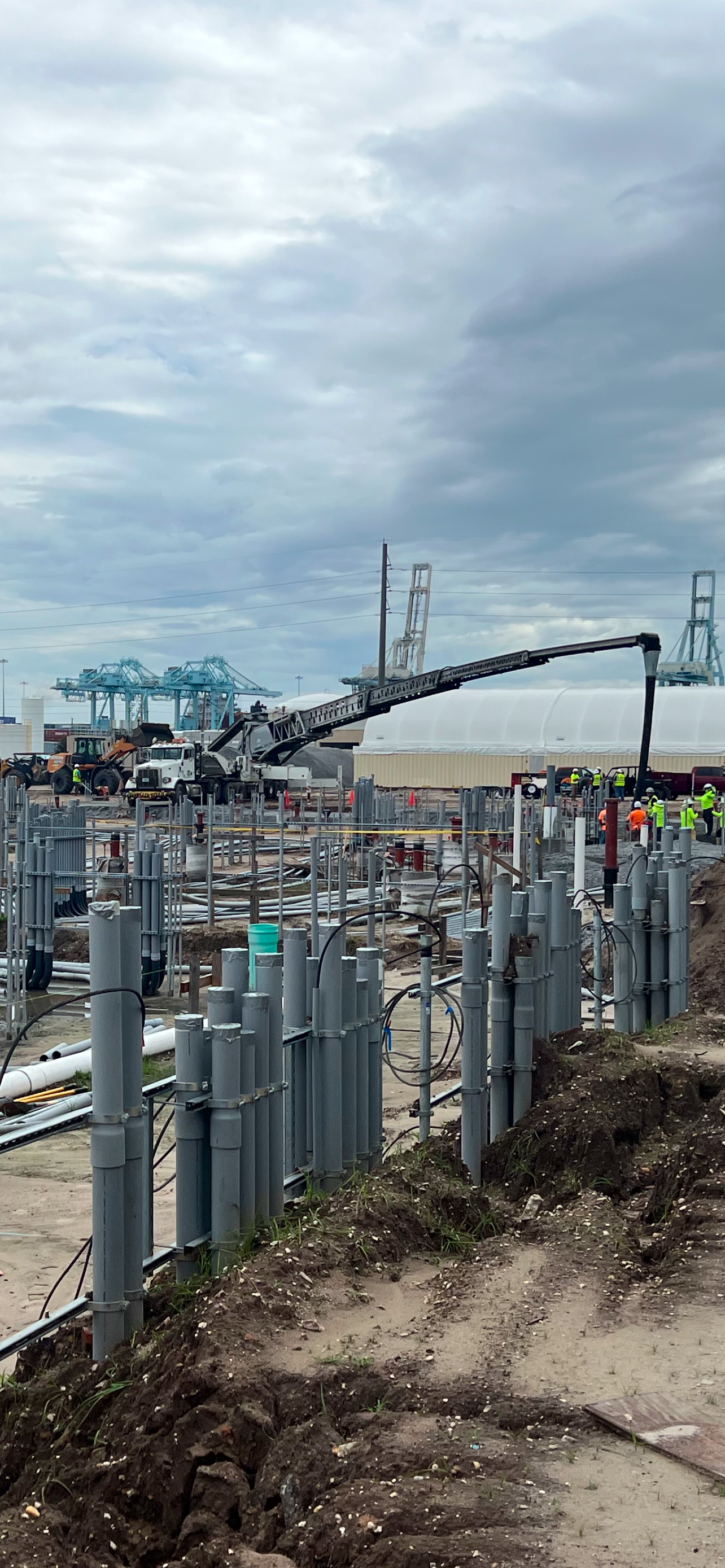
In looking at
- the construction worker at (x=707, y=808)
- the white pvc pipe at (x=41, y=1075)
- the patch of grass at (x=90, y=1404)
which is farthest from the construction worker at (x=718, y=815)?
the patch of grass at (x=90, y=1404)

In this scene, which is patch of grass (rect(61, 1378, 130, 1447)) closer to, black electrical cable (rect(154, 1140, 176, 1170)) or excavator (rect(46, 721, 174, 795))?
black electrical cable (rect(154, 1140, 176, 1170))

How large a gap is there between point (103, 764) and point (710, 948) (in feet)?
158

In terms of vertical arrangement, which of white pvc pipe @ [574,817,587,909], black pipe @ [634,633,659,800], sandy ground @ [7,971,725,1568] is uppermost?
black pipe @ [634,633,659,800]

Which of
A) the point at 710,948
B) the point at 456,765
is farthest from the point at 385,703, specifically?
the point at 456,765

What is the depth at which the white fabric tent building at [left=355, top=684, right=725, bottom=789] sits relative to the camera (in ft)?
220

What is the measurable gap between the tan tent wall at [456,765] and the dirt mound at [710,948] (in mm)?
46228

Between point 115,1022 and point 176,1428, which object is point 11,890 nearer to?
point 115,1022

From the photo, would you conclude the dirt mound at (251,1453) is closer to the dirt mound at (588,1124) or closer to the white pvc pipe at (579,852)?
the dirt mound at (588,1124)

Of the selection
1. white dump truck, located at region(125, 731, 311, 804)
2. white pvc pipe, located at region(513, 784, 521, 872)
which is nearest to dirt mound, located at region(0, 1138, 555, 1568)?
white pvc pipe, located at region(513, 784, 521, 872)

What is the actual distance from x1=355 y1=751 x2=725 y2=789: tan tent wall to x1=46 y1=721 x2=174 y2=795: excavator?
472 inches

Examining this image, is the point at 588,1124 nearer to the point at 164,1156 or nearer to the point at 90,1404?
the point at 164,1156

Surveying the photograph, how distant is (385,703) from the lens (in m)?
32.7

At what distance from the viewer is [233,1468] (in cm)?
420

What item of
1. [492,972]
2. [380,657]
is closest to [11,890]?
[492,972]
